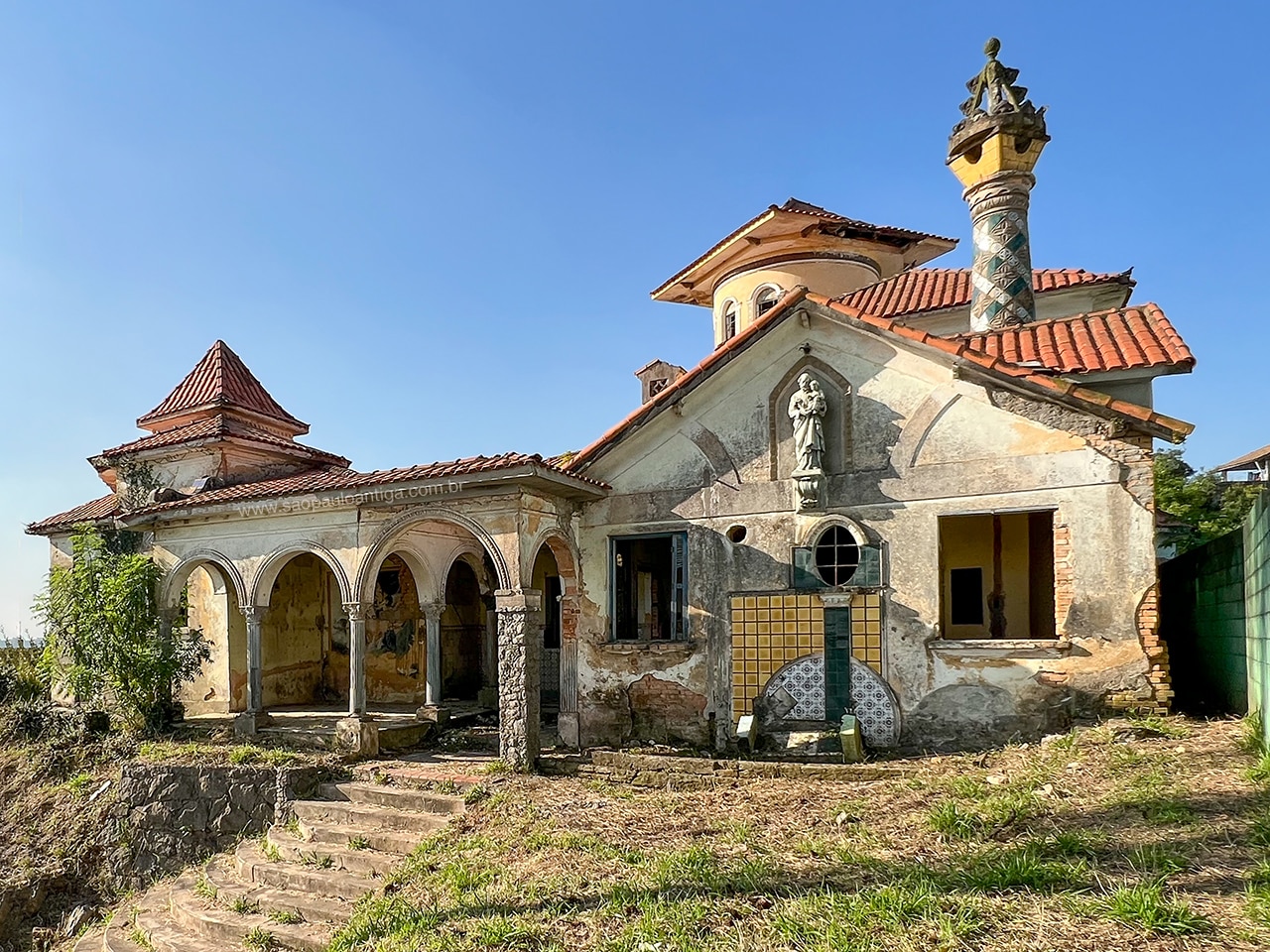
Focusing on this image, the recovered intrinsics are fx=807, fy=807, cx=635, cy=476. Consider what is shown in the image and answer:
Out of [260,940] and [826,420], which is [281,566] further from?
[826,420]

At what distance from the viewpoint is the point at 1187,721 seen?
28.3ft

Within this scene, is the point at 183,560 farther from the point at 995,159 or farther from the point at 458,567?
the point at 995,159

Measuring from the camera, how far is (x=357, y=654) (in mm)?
12148

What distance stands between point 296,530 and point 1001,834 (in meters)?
10.3

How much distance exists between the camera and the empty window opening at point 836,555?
10711 millimetres

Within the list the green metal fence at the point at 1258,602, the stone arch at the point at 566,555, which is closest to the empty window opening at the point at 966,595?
the green metal fence at the point at 1258,602

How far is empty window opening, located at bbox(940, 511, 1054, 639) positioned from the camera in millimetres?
12383

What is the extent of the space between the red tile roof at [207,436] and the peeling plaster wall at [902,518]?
8.13m

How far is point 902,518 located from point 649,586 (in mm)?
5262

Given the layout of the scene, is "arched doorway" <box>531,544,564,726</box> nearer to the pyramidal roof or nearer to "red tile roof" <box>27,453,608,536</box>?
"red tile roof" <box>27,453,608,536</box>

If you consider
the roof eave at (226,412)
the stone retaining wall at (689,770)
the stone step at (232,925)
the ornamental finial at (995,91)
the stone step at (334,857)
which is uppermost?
the ornamental finial at (995,91)

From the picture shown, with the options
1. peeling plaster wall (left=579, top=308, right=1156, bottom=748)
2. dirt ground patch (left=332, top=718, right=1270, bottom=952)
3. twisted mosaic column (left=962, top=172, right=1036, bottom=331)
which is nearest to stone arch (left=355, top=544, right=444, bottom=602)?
peeling plaster wall (left=579, top=308, right=1156, bottom=748)

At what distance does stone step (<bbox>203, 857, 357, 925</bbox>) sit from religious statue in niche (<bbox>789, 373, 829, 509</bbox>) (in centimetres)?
684

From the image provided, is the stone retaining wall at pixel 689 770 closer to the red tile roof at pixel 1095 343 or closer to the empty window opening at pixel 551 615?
the red tile roof at pixel 1095 343
